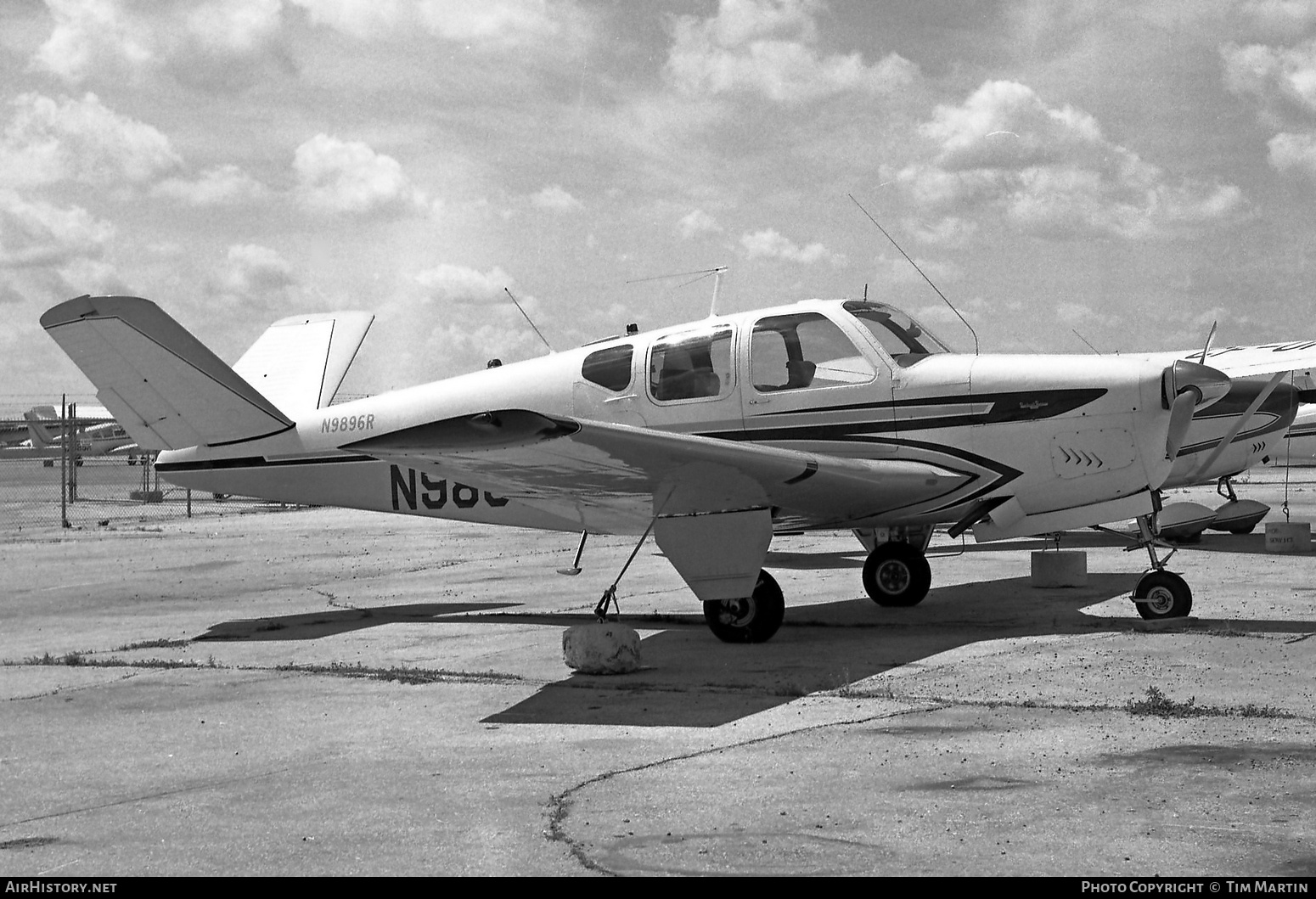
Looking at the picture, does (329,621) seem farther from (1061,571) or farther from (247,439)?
(1061,571)

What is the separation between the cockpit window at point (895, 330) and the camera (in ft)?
32.6

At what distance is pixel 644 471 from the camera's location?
8078 mm

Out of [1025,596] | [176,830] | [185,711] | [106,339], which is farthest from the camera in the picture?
[1025,596]

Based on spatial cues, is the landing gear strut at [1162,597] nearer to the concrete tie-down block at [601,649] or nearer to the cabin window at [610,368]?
the concrete tie-down block at [601,649]

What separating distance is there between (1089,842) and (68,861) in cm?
327

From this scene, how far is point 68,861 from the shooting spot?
4.06 m

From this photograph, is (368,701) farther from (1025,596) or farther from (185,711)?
(1025,596)

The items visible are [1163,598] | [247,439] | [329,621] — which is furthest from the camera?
[247,439]

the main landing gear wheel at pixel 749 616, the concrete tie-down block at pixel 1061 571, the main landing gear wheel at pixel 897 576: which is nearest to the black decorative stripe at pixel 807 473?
the main landing gear wheel at pixel 749 616

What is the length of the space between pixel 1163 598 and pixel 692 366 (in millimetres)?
3963

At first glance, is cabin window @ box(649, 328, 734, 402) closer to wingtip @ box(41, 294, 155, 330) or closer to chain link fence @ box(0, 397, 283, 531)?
wingtip @ box(41, 294, 155, 330)

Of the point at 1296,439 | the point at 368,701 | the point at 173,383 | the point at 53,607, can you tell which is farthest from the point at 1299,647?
the point at 1296,439

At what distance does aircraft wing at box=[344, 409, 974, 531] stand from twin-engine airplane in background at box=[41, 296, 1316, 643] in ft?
0.08

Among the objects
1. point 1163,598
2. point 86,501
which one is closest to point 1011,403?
point 1163,598
